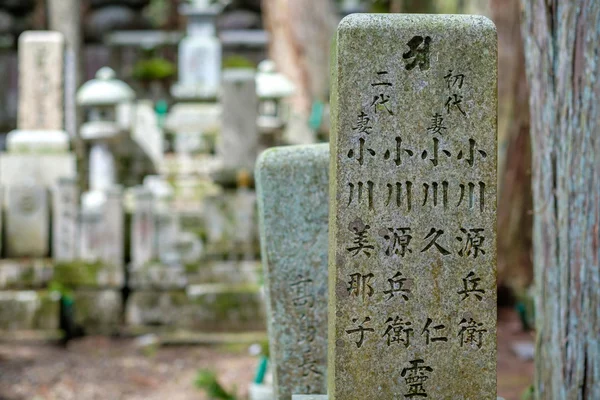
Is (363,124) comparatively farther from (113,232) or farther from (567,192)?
(113,232)

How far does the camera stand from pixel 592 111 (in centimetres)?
399

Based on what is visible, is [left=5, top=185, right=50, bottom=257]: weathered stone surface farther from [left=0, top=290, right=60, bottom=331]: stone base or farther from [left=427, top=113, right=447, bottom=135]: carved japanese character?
[left=427, top=113, right=447, bottom=135]: carved japanese character

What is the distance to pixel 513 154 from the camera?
9.03 meters

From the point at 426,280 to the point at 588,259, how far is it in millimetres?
1286

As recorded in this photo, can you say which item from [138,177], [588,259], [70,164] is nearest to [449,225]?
[588,259]

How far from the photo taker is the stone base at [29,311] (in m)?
8.34

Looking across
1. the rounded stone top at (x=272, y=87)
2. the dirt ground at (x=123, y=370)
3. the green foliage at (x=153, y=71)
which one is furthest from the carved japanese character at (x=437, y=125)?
the green foliage at (x=153, y=71)

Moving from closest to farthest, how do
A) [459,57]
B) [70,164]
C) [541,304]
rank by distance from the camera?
[459,57] → [541,304] → [70,164]

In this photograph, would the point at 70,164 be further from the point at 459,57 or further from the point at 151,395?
the point at 459,57

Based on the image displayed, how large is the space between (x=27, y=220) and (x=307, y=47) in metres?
7.03

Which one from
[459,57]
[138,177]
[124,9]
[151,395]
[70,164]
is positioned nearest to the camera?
[459,57]


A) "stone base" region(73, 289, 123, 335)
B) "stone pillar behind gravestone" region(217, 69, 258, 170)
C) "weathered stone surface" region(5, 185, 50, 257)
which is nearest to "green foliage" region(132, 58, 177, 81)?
"stone pillar behind gravestone" region(217, 69, 258, 170)

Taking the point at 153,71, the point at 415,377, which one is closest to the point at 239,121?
the point at 415,377

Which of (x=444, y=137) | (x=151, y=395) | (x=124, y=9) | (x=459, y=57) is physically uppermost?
(x=124, y=9)
